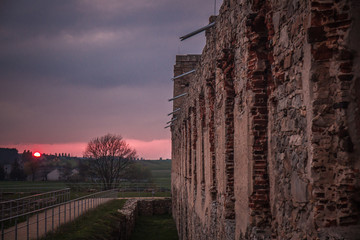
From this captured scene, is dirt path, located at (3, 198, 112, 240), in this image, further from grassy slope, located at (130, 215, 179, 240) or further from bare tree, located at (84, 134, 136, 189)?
bare tree, located at (84, 134, 136, 189)

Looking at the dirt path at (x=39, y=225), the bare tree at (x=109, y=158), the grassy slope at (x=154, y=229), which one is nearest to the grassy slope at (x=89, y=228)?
the dirt path at (x=39, y=225)

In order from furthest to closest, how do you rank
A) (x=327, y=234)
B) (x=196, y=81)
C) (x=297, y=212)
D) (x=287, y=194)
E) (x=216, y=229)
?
1. (x=196, y=81)
2. (x=216, y=229)
3. (x=287, y=194)
4. (x=297, y=212)
5. (x=327, y=234)

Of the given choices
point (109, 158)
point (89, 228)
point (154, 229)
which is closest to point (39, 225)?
point (89, 228)

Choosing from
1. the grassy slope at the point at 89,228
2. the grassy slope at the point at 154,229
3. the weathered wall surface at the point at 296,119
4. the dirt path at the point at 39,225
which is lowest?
the grassy slope at the point at 154,229

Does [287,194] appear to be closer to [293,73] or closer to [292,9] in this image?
[293,73]

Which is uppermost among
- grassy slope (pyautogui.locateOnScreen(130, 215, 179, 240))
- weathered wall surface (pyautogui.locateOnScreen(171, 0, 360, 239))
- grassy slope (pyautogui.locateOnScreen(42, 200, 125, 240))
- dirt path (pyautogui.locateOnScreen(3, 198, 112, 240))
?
weathered wall surface (pyautogui.locateOnScreen(171, 0, 360, 239))

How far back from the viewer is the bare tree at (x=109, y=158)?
59531 millimetres

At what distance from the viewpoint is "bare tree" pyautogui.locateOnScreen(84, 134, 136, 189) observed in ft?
195

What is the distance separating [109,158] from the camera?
61.5m

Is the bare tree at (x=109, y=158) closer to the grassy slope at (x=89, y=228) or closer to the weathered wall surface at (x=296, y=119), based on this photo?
the grassy slope at (x=89, y=228)

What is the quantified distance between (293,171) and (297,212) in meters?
0.42

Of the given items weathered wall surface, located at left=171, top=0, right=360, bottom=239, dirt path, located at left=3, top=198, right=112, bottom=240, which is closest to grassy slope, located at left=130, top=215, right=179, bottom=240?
dirt path, located at left=3, top=198, right=112, bottom=240

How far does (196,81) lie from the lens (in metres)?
12.0

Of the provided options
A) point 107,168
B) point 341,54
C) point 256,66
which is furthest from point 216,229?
point 107,168
